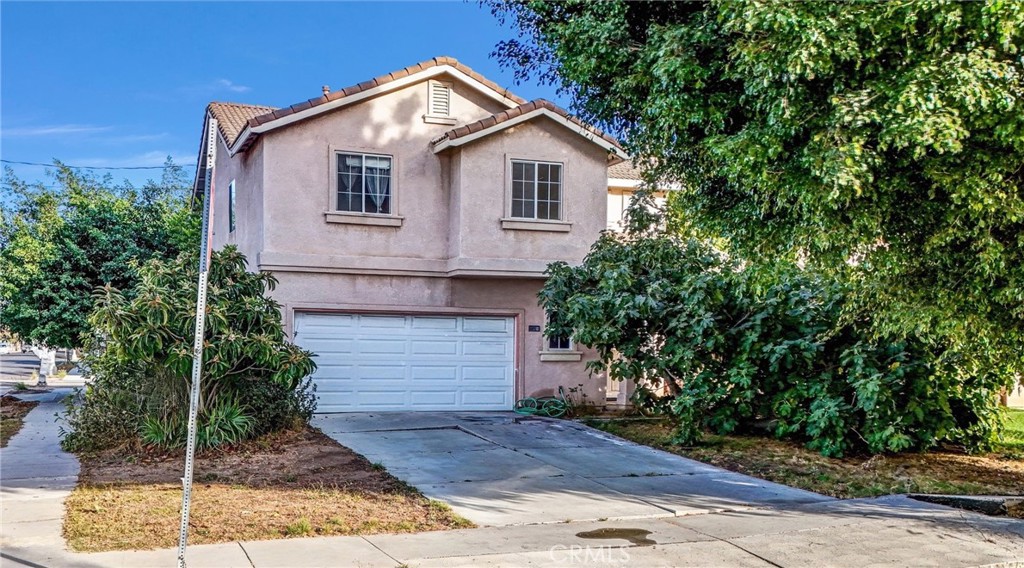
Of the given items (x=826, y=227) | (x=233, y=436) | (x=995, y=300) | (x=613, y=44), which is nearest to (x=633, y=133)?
(x=613, y=44)

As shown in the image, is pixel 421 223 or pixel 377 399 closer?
pixel 377 399

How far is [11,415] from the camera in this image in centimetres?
1645

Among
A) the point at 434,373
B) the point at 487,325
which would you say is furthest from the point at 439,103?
the point at 434,373

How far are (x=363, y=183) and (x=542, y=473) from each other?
7.68 m

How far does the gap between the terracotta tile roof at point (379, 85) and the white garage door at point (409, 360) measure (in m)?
3.66

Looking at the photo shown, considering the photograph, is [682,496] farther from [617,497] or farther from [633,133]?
[633,133]

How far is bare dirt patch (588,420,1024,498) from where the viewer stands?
Answer: 32.9 ft

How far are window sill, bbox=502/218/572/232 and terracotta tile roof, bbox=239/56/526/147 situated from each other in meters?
2.68

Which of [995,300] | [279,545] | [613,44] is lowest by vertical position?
[279,545]

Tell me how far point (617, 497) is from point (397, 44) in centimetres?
1095

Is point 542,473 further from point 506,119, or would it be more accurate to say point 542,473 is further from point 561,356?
point 506,119

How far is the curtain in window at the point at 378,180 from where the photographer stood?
52.8 feet

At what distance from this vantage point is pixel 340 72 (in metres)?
17.5

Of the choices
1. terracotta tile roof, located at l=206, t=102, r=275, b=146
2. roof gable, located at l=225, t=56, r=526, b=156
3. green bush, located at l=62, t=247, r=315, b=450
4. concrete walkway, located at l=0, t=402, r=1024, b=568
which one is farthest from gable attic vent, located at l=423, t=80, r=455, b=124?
concrete walkway, located at l=0, t=402, r=1024, b=568
